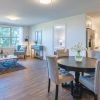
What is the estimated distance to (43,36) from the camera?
26.8ft

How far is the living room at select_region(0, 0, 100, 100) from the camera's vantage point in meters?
3.12

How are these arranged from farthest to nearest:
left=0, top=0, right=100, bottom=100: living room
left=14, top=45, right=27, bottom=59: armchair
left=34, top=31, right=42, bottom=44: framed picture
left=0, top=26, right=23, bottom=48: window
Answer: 1. left=0, top=26, right=23, bottom=48: window
2. left=34, top=31, right=42, bottom=44: framed picture
3. left=14, top=45, right=27, bottom=59: armchair
4. left=0, top=0, right=100, bottom=100: living room

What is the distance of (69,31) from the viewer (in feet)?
19.9

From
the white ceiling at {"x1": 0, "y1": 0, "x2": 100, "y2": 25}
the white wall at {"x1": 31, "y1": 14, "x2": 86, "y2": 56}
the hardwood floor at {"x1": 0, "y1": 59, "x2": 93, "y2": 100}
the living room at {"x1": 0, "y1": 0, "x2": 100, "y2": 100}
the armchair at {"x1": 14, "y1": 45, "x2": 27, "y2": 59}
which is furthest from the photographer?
the armchair at {"x1": 14, "y1": 45, "x2": 27, "y2": 59}

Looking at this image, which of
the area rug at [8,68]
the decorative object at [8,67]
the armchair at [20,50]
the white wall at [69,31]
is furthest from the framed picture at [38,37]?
the area rug at [8,68]

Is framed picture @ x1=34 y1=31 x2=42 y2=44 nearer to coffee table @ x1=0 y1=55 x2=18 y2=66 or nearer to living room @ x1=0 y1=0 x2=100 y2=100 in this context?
living room @ x1=0 y1=0 x2=100 y2=100

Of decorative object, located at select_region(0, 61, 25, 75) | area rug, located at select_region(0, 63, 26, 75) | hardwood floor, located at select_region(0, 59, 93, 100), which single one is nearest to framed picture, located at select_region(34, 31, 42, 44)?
decorative object, located at select_region(0, 61, 25, 75)

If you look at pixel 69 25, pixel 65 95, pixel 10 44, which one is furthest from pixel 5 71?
pixel 10 44

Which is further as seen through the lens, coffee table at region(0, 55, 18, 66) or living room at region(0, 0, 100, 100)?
coffee table at region(0, 55, 18, 66)

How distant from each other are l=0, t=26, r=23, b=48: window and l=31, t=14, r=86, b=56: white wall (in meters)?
2.37

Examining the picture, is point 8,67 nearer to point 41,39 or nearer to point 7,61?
point 7,61

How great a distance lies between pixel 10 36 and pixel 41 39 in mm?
2360

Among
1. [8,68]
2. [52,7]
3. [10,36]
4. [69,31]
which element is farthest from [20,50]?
[52,7]

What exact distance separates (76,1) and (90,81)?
7.89ft
